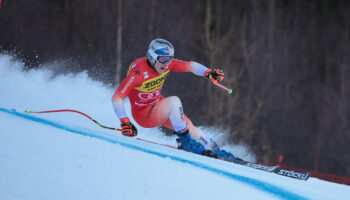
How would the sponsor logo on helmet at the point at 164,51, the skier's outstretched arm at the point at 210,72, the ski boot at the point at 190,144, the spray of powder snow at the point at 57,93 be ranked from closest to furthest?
the sponsor logo on helmet at the point at 164,51
the ski boot at the point at 190,144
the skier's outstretched arm at the point at 210,72
the spray of powder snow at the point at 57,93

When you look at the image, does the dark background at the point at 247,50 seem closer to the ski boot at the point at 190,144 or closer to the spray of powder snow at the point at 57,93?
the spray of powder snow at the point at 57,93

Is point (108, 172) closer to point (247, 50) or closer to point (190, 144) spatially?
point (190, 144)

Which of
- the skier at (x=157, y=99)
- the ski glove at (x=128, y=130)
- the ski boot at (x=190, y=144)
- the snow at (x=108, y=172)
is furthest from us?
the ski boot at (x=190, y=144)

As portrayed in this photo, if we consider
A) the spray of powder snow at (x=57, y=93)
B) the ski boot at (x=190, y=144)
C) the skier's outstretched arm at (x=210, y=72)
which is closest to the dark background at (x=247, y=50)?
the spray of powder snow at (x=57, y=93)

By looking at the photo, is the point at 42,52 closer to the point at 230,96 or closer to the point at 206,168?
the point at 206,168

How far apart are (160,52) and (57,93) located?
9.82 ft

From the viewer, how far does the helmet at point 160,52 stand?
4.46 meters

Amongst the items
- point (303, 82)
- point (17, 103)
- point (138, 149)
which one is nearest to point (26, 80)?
point (17, 103)

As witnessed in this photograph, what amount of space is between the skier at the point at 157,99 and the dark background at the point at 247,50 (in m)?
4.79

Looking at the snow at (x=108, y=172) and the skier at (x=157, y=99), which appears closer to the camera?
the snow at (x=108, y=172)

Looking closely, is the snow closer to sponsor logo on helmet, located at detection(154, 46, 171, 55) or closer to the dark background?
sponsor logo on helmet, located at detection(154, 46, 171, 55)

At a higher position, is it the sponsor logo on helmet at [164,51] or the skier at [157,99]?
the sponsor logo on helmet at [164,51]

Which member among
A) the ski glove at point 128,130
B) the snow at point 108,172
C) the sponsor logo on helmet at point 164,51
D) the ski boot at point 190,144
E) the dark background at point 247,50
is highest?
the dark background at point 247,50

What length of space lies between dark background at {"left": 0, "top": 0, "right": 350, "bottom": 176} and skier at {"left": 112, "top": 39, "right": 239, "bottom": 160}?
4.79 m
